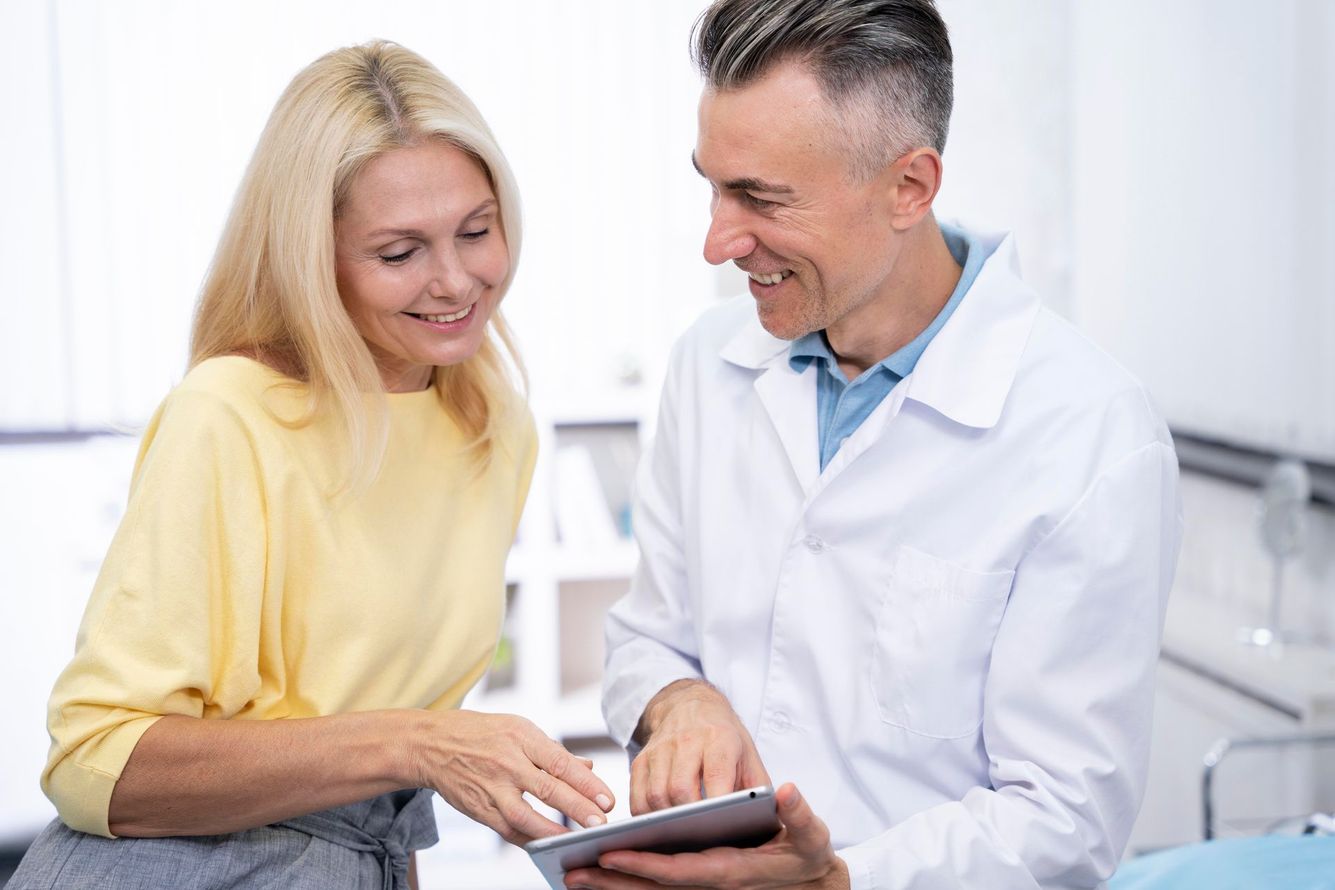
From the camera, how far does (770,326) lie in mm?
1552

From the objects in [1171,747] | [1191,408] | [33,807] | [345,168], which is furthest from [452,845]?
[345,168]

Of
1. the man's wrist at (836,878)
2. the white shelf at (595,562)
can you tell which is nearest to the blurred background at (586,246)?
the white shelf at (595,562)

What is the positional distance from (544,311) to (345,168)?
7.40 feet

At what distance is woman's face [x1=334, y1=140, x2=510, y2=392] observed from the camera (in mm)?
1465

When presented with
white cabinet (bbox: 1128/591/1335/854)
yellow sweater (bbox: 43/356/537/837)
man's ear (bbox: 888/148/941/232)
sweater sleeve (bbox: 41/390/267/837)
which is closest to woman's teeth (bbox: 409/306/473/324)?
yellow sweater (bbox: 43/356/537/837)

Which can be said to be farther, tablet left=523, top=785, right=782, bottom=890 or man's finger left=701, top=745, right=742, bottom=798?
man's finger left=701, top=745, right=742, bottom=798

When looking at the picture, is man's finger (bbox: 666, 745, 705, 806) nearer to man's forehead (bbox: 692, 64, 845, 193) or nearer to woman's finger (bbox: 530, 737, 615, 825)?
woman's finger (bbox: 530, 737, 615, 825)

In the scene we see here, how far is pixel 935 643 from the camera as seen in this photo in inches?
57.1

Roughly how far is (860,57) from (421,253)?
550 millimetres

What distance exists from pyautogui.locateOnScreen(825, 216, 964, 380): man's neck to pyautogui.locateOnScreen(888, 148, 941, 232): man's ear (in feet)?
0.12

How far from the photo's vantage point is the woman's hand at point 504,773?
4.26 ft

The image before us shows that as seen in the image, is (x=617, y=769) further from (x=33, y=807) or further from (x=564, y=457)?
(x=33, y=807)

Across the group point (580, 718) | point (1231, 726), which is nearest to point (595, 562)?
point (580, 718)

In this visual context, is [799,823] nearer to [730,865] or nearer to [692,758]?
[730,865]
